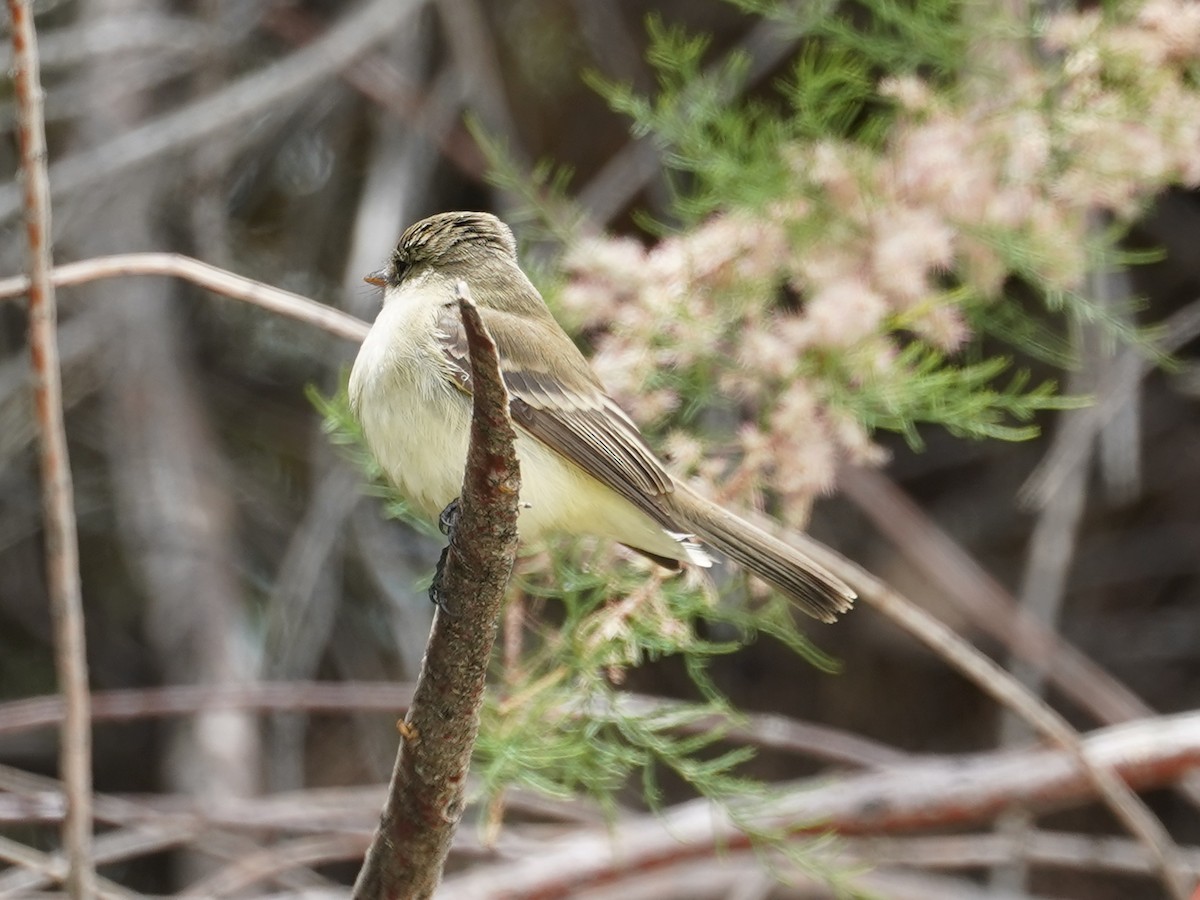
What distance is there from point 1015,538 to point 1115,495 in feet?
1.03

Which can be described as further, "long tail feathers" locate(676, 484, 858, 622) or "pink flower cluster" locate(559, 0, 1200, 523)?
"pink flower cluster" locate(559, 0, 1200, 523)

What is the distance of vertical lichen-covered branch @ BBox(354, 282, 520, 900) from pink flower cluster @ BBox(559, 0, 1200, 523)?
92 cm

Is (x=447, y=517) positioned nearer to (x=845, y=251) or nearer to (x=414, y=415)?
(x=414, y=415)

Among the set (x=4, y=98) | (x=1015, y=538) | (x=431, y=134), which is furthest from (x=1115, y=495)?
(x=4, y=98)

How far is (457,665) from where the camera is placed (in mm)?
1567

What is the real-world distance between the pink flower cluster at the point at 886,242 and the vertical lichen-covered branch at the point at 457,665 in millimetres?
916

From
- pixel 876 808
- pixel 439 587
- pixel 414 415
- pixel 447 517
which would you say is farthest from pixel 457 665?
pixel 876 808

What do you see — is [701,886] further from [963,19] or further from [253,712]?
[963,19]

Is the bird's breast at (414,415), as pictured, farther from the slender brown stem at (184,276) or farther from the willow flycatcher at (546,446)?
the slender brown stem at (184,276)

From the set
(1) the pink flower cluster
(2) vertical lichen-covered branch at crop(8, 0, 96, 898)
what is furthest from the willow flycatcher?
(2) vertical lichen-covered branch at crop(8, 0, 96, 898)

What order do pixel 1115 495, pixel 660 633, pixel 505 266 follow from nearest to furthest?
pixel 660 633, pixel 505 266, pixel 1115 495

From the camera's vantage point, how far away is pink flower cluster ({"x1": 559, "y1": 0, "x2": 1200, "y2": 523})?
2.46 metres

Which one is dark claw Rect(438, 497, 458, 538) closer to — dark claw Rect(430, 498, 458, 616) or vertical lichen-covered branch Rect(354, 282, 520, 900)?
dark claw Rect(430, 498, 458, 616)

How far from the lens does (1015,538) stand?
13.1ft
